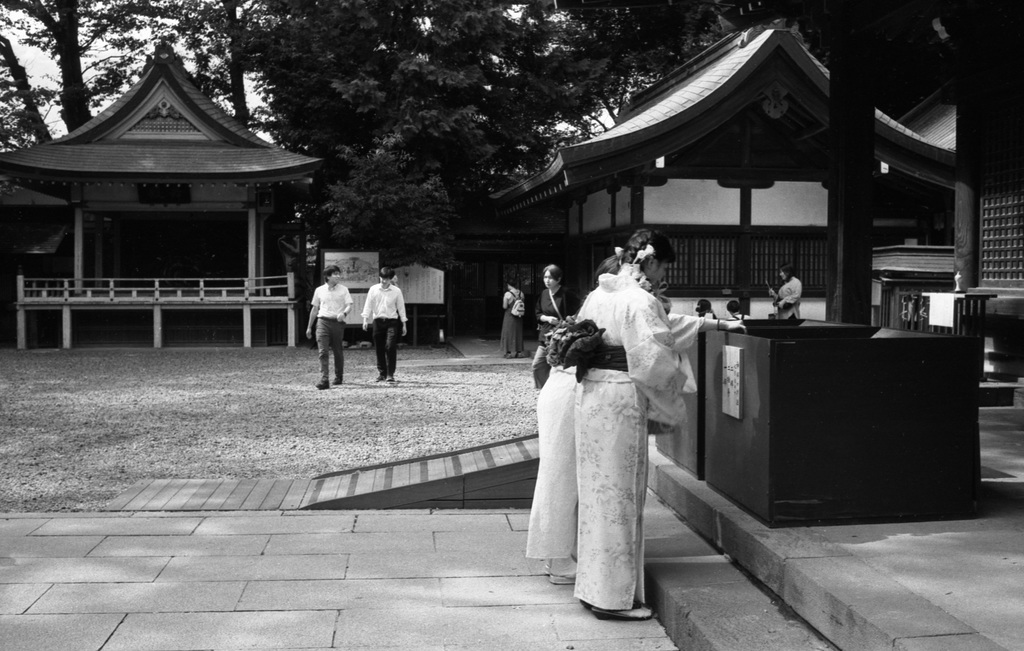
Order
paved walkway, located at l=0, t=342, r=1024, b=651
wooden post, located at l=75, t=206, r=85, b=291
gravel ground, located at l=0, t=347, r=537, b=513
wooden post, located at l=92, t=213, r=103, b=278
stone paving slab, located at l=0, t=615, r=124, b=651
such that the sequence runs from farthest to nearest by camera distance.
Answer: wooden post, located at l=92, t=213, r=103, b=278 → wooden post, located at l=75, t=206, r=85, b=291 → gravel ground, located at l=0, t=347, r=537, b=513 → stone paving slab, located at l=0, t=615, r=124, b=651 → paved walkway, located at l=0, t=342, r=1024, b=651

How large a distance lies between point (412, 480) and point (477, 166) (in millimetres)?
19400

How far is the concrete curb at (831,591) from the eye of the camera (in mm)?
2939

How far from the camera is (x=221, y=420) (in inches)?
380

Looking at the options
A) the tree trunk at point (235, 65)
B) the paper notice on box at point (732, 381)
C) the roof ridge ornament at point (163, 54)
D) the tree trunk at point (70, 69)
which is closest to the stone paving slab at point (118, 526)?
the paper notice on box at point (732, 381)

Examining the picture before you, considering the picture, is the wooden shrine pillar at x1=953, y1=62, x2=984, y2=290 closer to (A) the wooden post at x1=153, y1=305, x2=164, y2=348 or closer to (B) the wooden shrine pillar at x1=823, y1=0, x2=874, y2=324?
(B) the wooden shrine pillar at x1=823, y1=0, x2=874, y2=324

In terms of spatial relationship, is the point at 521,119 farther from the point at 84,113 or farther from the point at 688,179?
the point at 84,113

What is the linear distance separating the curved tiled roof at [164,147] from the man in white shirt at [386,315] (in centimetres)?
834

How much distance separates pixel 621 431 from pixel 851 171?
2.22 meters

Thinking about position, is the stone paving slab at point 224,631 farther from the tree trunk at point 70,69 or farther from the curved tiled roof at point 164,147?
the tree trunk at point 70,69

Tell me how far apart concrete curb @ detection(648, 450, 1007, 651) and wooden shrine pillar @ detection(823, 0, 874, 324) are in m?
1.38

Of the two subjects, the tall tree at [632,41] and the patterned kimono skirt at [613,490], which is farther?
the tall tree at [632,41]

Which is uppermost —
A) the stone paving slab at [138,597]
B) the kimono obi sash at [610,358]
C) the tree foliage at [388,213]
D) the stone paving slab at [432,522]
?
the tree foliage at [388,213]

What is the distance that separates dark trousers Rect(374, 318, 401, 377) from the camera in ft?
42.0

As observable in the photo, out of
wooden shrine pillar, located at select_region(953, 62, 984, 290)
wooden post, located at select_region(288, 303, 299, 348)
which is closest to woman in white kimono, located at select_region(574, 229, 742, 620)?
wooden shrine pillar, located at select_region(953, 62, 984, 290)
